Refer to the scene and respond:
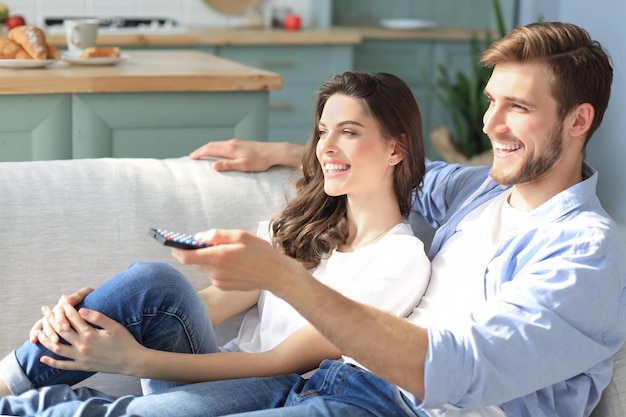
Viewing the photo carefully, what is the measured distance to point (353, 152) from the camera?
6.29ft

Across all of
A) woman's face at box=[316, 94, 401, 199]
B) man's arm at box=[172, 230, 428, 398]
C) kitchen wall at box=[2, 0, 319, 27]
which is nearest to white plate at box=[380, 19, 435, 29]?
kitchen wall at box=[2, 0, 319, 27]

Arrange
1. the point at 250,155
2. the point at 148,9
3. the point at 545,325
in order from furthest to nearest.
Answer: the point at 148,9 < the point at 250,155 < the point at 545,325

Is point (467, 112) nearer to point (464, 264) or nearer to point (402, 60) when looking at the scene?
point (402, 60)

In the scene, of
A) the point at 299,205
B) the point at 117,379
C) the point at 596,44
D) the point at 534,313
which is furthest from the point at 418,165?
the point at 117,379

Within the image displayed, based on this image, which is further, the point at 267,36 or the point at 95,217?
the point at 267,36

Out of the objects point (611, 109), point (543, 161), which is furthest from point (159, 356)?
point (611, 109)

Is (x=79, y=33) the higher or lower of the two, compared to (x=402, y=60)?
higher

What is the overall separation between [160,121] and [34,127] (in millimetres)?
380

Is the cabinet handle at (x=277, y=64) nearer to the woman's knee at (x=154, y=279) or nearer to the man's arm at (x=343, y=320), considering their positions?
the woman's knee at (x=154, y=279)

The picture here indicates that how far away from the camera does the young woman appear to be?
1780 millimetres

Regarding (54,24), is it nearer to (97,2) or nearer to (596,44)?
(97,2)

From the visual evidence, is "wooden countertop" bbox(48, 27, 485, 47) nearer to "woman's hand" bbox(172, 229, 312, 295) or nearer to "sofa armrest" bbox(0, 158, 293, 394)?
"sofa armrest" bbox(0, 158, 293, 394)

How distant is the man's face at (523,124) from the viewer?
1.67 m

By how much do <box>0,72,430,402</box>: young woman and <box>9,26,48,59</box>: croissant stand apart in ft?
4.19
